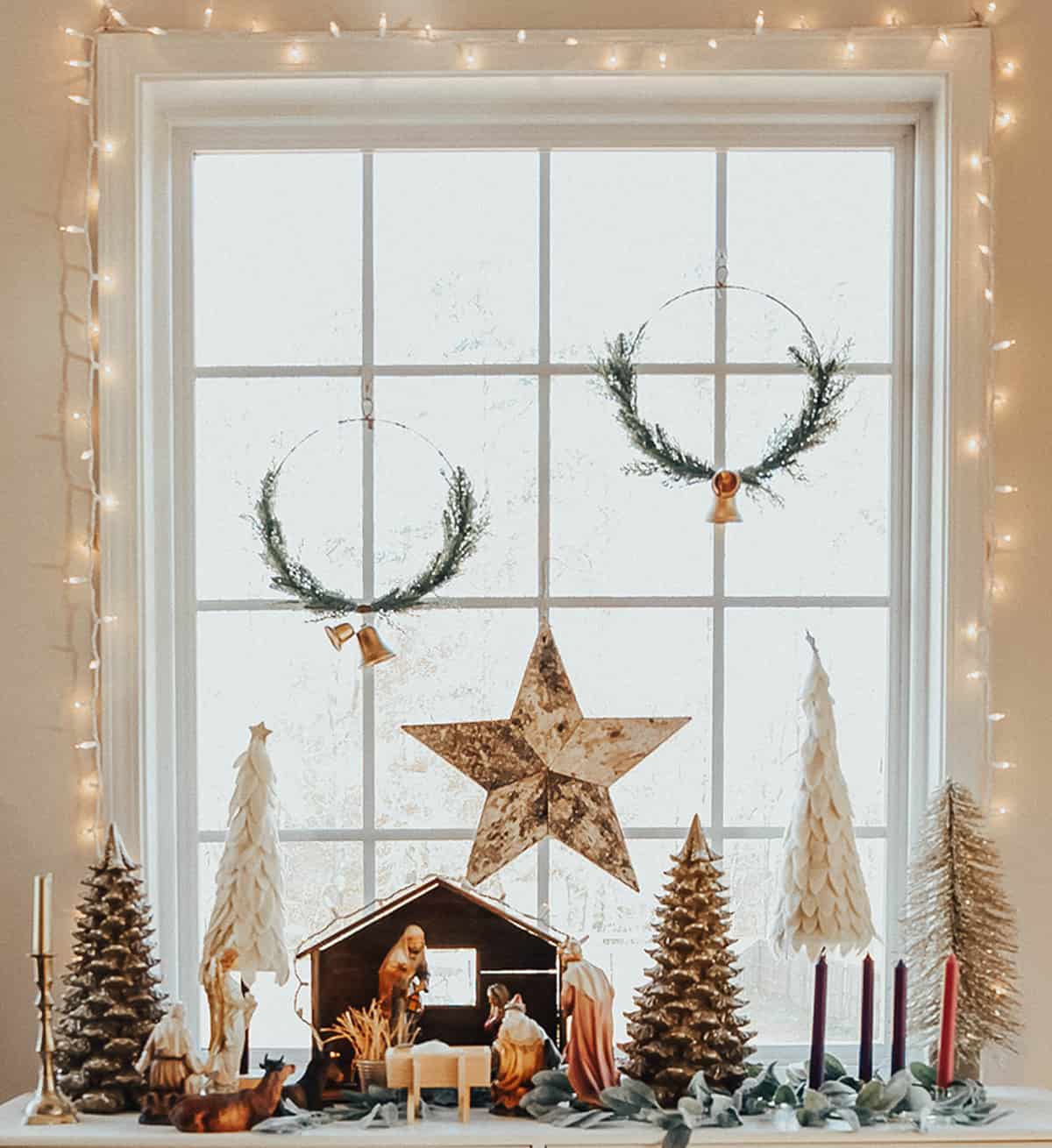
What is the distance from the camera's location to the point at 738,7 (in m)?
2.10

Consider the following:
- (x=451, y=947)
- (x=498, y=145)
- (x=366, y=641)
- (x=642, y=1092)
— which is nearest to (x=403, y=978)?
(x=451, y=947)

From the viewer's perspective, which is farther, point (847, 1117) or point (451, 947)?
A: point (451, 947)

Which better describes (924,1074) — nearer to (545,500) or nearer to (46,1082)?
(545,500)

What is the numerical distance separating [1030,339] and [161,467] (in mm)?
1434

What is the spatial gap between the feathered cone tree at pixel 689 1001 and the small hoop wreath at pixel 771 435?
587 millimetres

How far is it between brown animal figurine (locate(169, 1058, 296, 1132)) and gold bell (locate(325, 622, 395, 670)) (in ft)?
2.04

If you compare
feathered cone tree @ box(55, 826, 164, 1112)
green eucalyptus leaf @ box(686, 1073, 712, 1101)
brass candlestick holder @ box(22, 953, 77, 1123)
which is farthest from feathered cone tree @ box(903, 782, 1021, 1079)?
brass candlestick holder @ box(22, 953, 77, 1123)

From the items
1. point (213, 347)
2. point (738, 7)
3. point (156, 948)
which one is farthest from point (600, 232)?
point (156, 948)

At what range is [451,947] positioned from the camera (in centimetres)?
201

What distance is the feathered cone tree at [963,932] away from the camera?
200cm

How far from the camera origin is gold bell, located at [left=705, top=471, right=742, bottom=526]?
2111 millimetres

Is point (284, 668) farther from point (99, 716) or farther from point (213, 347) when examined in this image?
point (213, 347)

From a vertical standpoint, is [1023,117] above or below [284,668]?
above

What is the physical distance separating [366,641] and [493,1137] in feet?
2.46
